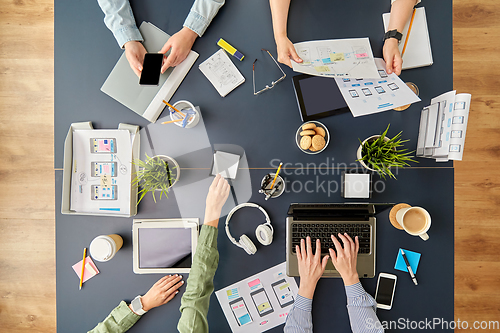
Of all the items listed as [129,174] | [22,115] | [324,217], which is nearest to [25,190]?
[22,115]

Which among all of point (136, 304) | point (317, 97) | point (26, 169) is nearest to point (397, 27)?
point (317, 97)

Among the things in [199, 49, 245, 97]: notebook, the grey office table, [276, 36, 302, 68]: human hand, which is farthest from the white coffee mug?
[199, 49, 245, 97]: notebook

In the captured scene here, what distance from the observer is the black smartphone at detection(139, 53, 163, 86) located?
1.09 meters

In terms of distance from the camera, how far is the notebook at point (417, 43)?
3.72 feet

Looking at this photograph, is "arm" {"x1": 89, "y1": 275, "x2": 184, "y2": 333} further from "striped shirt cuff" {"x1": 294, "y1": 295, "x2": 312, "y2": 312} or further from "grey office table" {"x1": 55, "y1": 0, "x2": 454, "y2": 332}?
"striped shirt cuff" {"x1": 294, "y1": 295, "x2": 312, "y2": 312}

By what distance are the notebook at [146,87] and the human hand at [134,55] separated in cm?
4

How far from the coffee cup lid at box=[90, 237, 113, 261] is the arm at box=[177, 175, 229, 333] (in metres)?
0.36

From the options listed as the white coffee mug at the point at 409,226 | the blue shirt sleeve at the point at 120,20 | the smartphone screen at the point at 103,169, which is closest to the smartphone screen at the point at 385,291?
the white coffee mug at the point at 409,226

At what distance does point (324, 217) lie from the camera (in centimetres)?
111

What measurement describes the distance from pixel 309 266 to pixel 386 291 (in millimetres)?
351

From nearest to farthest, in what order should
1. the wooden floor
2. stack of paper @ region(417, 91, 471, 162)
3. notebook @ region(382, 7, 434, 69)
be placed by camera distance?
stack of paper @ region(417, 91, 471, 162) < notebook @ region(382, 7, 434, 69) < the wooden floor

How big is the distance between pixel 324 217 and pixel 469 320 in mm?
1386

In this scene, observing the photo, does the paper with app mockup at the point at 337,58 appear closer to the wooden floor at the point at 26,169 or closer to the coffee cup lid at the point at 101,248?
the coffee cup lid at the point at 101,248

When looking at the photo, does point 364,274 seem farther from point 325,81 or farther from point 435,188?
point 325,81
